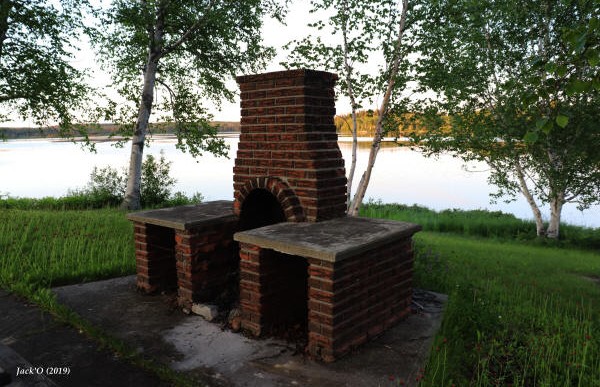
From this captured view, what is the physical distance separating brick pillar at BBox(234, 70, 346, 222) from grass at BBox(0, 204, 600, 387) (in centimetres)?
228

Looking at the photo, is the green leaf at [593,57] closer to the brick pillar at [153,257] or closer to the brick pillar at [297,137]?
the brick pillar at [297,137]

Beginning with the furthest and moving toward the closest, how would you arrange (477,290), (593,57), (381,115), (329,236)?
(381,115), (477,290), (329,236), (593,57)

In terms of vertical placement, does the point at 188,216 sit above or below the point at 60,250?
above

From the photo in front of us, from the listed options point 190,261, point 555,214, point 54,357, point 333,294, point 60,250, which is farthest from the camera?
point 555,214

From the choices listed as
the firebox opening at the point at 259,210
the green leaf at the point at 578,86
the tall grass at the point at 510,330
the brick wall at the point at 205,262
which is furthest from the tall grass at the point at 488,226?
the green leaf at the point at 578,86

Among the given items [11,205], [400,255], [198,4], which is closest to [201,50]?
[198,4]

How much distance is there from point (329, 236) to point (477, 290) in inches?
132

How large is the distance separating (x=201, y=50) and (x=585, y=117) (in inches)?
518

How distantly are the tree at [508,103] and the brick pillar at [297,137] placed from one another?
6989 mm

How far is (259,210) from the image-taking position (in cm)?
683

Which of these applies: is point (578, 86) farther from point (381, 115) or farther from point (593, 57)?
point (381, 115)

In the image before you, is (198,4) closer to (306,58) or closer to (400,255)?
(306,58)

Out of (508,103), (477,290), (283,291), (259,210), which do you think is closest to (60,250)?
(259,210)

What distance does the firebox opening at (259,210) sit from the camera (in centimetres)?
653
